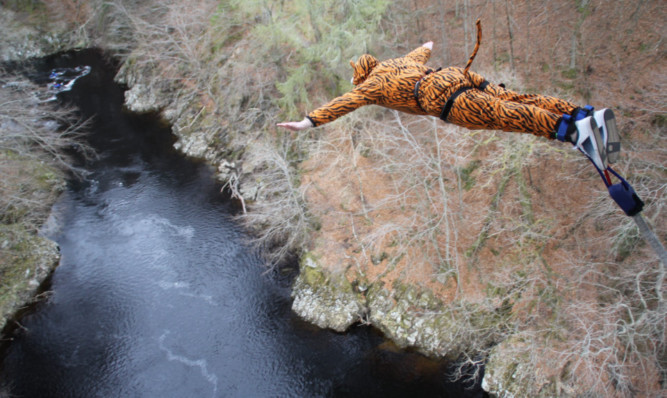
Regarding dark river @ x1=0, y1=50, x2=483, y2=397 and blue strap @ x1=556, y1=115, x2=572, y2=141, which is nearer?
blue strap @ x1=556, y1=115, x2=572, y2=141

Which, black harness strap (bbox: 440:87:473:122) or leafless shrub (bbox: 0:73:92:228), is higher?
black harness strap (bbox: 440:87:473:122)

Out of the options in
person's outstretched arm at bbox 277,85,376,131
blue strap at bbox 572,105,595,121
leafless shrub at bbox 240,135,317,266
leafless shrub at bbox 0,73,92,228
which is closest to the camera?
blue strap at bbox 572,105,595,121

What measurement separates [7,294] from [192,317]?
19.1 feet

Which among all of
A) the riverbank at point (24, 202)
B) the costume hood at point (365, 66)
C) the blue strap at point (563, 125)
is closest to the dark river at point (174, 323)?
the riverbank at point (24, 202)

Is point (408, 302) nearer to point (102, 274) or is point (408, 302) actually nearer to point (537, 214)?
point (537, 214)

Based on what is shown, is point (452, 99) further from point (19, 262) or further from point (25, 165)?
point (25, 165)

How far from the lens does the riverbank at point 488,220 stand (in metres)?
9.41

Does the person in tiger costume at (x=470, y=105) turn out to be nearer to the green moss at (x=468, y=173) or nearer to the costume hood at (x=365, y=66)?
the costume hood at (x=365, y=66)

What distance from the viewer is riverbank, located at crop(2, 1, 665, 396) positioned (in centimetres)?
941

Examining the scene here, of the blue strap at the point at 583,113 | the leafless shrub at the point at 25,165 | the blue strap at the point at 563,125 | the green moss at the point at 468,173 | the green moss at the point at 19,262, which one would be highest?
the blue strap at the point at 583,113

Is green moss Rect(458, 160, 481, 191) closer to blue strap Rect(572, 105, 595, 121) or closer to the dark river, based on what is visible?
the dark river

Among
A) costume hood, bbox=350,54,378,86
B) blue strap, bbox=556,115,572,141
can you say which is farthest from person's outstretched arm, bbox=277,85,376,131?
blue strap, bbox=556,115,572,141

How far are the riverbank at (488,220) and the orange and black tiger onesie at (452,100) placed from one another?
601 centimetres

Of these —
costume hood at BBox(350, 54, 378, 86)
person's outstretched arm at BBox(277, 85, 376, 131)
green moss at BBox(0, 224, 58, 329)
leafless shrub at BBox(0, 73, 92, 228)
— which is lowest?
green moss at BBox(0, 224, 58, 329)
